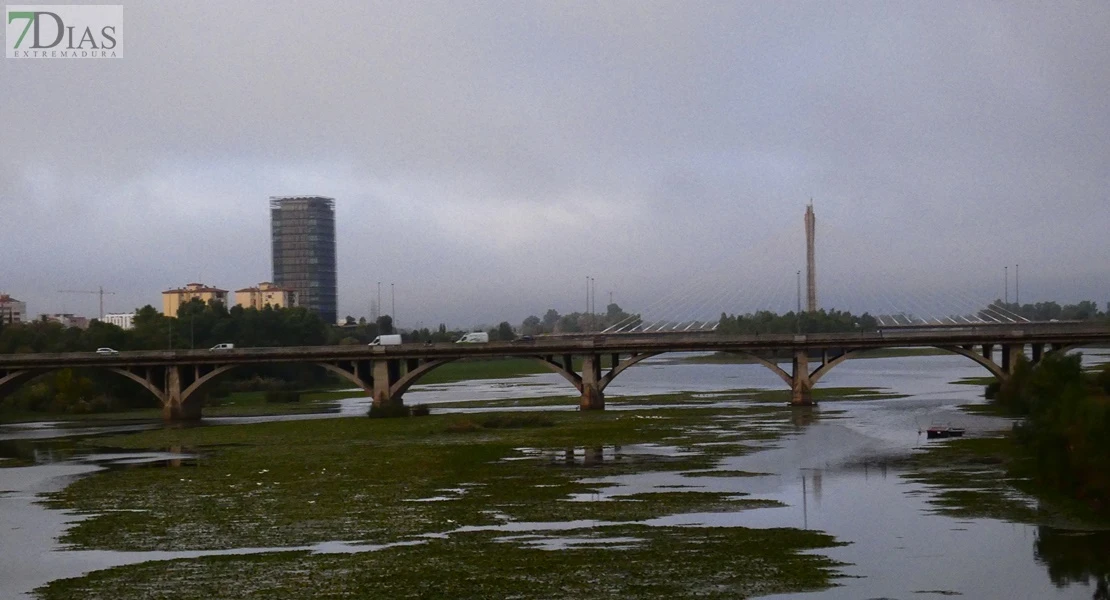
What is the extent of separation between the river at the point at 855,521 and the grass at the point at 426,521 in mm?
1194

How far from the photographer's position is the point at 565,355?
302 feet

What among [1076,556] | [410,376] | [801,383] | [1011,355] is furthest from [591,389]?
[1076,556]

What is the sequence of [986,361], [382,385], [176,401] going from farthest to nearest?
[176,401]
[382,385]
[986,361]

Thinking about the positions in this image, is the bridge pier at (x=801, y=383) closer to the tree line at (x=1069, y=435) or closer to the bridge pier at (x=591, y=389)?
the bridge pier at (x=591, y=389)

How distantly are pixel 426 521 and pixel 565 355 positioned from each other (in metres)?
54.9

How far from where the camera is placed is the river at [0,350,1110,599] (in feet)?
94.0

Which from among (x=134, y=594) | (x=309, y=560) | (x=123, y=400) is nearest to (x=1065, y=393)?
(x=309, y=560)

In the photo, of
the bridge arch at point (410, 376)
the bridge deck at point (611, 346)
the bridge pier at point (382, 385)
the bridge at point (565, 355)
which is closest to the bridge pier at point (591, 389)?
the bridge at point (565, 355)

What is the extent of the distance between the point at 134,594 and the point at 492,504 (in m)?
15.2

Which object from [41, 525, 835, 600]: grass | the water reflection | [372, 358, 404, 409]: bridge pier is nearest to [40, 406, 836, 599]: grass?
[41, 525, 835, 600]: grass

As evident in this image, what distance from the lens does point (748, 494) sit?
4238 cm

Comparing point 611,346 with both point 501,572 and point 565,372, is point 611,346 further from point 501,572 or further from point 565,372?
point 501,572

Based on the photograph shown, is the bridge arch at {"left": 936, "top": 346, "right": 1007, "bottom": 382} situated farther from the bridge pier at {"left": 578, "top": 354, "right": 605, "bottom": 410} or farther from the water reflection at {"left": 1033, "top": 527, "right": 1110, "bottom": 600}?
the water reflection at {"left": 1033, "top": 527, "right": 1110, "bottom": 600}

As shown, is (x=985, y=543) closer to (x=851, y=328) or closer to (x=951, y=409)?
(x=951, y=409)
